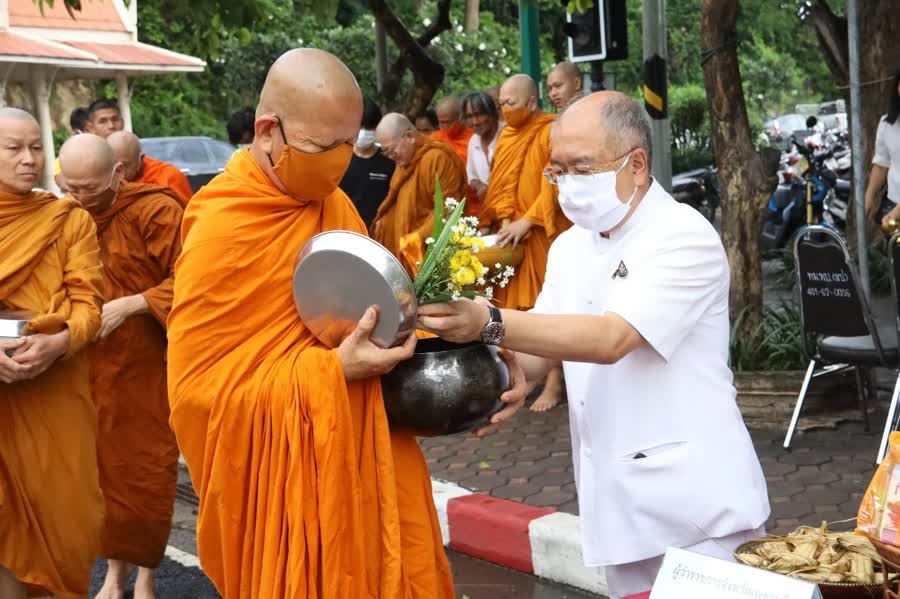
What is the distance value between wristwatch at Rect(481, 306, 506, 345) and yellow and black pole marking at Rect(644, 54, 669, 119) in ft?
15.9

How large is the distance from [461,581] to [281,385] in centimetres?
270

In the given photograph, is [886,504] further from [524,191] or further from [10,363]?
[524,191]

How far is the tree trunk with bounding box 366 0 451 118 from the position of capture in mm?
12180

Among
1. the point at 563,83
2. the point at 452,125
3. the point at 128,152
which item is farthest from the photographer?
the point at 452,125

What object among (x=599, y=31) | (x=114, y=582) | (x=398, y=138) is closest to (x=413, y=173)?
(x=398, y=138)

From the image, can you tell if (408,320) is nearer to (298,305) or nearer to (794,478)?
(298,305)

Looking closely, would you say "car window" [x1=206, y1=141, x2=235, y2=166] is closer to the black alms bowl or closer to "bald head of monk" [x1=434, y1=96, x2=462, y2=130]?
"bald head of monk" [x1=434, y1=96, x2=462, y2=130]

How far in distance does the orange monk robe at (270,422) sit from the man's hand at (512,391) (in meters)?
0.31

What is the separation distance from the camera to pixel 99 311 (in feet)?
14.8

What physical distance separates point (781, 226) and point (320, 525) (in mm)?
13325

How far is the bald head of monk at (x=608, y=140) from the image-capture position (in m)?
2.74

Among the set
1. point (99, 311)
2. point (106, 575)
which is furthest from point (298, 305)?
point (106, 575)

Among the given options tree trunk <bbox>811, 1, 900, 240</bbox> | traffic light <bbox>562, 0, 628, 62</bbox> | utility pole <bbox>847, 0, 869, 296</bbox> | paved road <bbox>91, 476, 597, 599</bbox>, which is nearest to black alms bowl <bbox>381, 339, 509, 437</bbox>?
paved road <bbox>91, 476, 597, 599</bbox>

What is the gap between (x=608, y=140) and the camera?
108 inches
